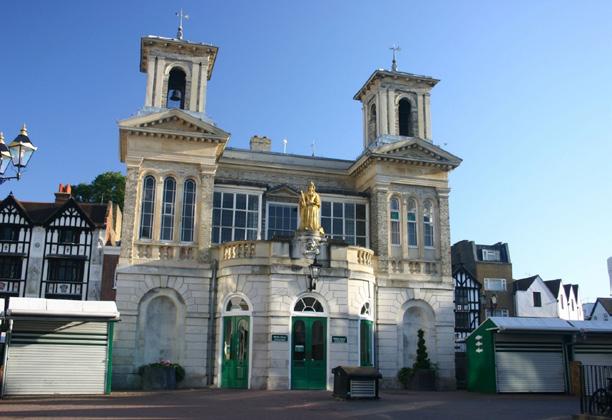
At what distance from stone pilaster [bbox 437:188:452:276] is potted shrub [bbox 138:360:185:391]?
13089 mm

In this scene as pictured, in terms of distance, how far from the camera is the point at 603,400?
14.3 metres

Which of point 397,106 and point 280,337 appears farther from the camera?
point 397,106

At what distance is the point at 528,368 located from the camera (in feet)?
81.2

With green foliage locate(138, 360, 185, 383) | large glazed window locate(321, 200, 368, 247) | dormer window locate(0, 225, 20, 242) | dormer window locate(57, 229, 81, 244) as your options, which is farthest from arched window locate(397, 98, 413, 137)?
dormer window locate(0, 225, 20, 242)

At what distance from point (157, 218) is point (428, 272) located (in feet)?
41.1

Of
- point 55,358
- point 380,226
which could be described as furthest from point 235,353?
point 380,226

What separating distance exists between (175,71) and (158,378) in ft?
45.9

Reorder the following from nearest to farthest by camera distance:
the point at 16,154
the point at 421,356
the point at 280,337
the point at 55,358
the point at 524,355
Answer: the point at 16,154 < the point at 55,358 < the point at 280,337 < the point at 524,355 < the point at 421,356

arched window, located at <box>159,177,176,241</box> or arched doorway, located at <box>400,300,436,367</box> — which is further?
arched doorway, located at <box>400,300,436,367</box>

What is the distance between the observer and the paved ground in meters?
15.4

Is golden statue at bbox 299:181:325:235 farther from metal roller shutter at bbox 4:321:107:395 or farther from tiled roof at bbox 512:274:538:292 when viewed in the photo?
tiled roof at bbox 512:274:538:292

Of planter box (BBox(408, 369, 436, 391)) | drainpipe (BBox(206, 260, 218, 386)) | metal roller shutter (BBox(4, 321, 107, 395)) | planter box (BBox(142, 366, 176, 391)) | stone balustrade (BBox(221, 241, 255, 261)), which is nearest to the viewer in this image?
metal roller shutter (BBox(4, 321, 107, 395))

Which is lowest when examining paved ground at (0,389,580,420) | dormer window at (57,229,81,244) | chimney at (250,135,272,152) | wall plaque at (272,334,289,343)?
paved ground at (0,389,580,420)

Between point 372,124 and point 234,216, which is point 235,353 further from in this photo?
point 372,124
